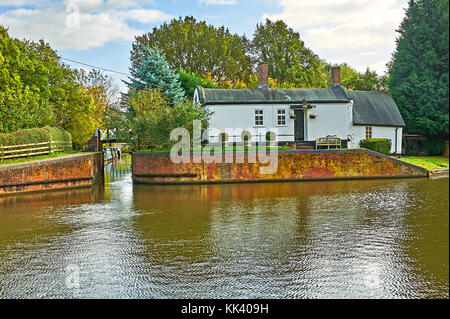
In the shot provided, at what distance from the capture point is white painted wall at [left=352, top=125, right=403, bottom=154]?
2873cm

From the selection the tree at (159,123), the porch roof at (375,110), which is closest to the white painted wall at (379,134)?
the porch roof at (375,110)

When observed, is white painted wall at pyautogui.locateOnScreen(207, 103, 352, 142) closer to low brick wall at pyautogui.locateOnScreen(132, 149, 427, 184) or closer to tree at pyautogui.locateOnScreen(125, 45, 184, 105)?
low brick wall at pyautogui.locateOnScreen(132, 149, 427, 184)

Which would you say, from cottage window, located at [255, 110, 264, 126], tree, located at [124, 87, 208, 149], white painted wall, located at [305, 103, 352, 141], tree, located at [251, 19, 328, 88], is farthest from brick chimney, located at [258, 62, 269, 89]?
tree, located at [251, 19, 328, 88]

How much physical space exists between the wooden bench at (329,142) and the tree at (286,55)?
78.7 feet

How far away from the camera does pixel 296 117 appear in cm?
2814

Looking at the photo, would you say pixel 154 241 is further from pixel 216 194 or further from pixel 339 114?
pixel 339 114

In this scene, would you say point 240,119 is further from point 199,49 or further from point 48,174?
point 199,49

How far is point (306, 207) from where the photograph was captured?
1334 cm

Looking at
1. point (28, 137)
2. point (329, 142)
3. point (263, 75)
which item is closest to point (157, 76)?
point (263, 75)

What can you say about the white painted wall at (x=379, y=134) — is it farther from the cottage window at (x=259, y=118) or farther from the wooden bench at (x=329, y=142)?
the cottage window at (x=259, y=118)

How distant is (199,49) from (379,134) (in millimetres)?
29814
